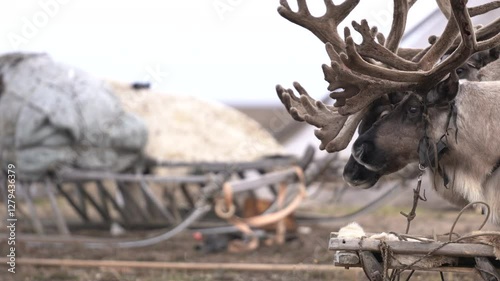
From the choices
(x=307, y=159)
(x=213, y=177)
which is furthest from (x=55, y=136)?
(x=307, y=159)

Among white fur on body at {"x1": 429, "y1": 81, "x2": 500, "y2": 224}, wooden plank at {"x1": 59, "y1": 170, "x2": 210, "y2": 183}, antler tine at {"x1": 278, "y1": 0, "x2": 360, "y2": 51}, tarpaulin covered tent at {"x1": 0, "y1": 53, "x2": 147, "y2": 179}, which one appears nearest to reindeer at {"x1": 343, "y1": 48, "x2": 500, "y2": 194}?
white fur on body at {"x1": 429, "y1": 81, "x2": 500, "y2": 224}

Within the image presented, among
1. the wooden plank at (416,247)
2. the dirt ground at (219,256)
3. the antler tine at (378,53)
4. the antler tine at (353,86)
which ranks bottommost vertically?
the dirt ground at (219,256)

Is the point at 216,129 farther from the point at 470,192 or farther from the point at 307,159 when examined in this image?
the point at 470,192

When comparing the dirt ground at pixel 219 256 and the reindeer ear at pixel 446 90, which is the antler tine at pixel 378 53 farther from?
the dirt ground at pixel 219 256

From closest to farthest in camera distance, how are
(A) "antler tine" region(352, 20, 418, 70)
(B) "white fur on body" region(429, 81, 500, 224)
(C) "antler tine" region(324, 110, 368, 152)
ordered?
(B) "white fur on body" region(429, 81, 500, 224), (A) "antler tine" region(352, 20, 418, 70), (C) "antler tine" region(324, 110, 368, 152)

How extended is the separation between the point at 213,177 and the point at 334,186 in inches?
145

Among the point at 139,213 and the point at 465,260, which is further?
the point at 139,213

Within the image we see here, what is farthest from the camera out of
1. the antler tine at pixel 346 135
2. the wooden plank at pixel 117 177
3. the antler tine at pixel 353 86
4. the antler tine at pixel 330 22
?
the wooden plank at pixel 117 177

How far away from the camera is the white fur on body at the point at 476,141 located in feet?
13.1

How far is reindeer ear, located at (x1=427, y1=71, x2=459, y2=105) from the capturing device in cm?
402

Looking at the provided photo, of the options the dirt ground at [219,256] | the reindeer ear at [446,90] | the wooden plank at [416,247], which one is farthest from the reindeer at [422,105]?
the dirt ground at [219,256]

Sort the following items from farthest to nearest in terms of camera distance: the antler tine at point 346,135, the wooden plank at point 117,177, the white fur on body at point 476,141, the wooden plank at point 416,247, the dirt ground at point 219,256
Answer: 1. the wooden plank at point 117,177
2. the dirt ground at point 219,256
3. the antler tine at point 346,135
4. the white fur on body at point 476,141
5. the wooden plank at point 416,247

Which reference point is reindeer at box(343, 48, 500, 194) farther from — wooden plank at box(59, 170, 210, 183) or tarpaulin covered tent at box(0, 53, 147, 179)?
tarpaulin covered tent at box(0, 53, 147, 179)

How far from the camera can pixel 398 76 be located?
4.11 meters
